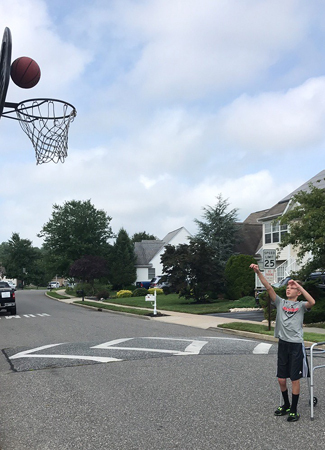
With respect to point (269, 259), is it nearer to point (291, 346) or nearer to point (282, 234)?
point (291, 346)

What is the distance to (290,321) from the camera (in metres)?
5.81

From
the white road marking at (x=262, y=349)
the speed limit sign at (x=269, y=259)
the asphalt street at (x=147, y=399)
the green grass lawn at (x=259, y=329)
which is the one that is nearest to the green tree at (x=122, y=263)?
the green grass lawn at (x=259, y=329)

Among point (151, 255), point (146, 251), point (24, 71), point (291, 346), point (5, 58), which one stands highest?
point (146, 251)

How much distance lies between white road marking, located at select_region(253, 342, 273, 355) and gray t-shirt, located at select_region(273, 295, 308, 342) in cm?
510

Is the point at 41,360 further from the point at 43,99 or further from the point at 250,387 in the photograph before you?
the point at 43,99

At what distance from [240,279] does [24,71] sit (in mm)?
26780

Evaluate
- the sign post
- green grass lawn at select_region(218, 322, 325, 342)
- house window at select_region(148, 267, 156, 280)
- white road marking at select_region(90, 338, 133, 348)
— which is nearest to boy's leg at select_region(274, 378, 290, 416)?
white road marking at select_region(90, 338, 133, 348)

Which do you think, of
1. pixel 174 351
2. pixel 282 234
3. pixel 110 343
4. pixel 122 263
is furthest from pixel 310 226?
pixel 122 263

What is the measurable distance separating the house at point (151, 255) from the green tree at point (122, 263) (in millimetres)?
1832

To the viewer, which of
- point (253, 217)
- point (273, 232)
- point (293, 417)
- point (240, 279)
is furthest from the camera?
point (253, 217)

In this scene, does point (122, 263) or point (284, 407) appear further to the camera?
point (122, 263)

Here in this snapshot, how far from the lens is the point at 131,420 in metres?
5.68

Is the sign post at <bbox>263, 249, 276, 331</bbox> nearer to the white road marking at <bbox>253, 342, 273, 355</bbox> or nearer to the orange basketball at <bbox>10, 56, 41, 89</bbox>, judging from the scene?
the white road marking at <bbox>253, 342, 273, 355</bbox>

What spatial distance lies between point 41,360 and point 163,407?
4.50 m
